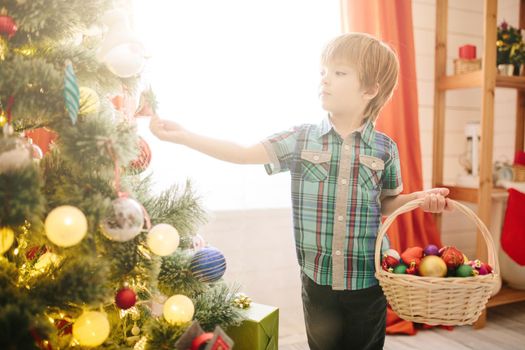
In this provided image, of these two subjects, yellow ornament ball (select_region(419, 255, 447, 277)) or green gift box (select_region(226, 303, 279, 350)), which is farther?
green gift box (select_region(226, 303, 279, 350))

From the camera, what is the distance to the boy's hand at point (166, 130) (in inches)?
45.3

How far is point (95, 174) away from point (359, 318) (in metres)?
0.82

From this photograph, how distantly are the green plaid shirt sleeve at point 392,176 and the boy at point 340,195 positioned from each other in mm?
44

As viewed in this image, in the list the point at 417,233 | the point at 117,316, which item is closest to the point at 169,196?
the point at 117,316

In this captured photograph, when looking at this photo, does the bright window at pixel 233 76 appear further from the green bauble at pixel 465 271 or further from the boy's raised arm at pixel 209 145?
the green bauble at pixel 465 271

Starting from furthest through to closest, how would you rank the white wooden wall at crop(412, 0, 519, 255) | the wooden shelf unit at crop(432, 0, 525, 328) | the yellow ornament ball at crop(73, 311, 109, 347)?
the white wooden wall at crop(412, 0, 519, 255), the wooden shelf unit at crop(432, 0, 525, 328), the yellow ornament ball at crop(73, 311, 109, 347)

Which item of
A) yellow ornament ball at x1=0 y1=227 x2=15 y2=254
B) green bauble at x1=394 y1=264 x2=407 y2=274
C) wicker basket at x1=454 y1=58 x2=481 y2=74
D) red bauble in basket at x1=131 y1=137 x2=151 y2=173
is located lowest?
green bauble at x1=394 y1=264 x2=407 y2=274

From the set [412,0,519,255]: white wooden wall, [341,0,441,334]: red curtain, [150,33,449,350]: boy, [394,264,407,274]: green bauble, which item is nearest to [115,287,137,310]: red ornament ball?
[150,33,449,350]: boy

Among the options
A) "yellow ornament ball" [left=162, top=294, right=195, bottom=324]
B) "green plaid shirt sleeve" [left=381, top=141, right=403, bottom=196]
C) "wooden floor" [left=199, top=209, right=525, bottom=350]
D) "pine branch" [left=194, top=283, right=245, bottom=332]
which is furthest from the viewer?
"wooden floor" [left=199, top=209, right=525, bottom=350]

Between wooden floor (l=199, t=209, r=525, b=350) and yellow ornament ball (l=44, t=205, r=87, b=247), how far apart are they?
1.21m

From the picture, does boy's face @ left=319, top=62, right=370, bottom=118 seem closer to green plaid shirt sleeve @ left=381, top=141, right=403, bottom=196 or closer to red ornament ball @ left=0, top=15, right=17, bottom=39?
green plaid shirt sleeve @ left=381, top=141, right=403, bottom=196

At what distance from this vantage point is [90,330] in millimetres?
969

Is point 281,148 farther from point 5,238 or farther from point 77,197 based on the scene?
point 5,238

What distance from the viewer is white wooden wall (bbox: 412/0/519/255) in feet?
8.65
